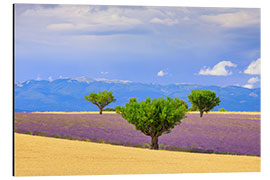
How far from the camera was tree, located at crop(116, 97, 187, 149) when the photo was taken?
10.7 m

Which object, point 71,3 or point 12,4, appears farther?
point 71,3

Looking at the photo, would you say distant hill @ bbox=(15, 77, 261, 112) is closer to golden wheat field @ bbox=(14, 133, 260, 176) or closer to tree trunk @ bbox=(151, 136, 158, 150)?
tree trunk @ bbox=(151, 136, 158, 150)

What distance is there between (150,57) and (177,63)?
36.1 inches

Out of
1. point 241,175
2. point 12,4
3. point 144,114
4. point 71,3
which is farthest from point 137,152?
point 12,4

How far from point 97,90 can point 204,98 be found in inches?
274

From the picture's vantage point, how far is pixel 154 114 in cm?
1084

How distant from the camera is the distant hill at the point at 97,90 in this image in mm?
13414

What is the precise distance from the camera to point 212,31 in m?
11.2

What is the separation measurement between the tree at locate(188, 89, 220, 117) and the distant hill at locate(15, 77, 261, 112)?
517mm

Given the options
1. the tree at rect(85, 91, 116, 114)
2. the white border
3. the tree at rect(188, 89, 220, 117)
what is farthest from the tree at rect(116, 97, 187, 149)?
the tree at rect(188, 89, 220, 117)

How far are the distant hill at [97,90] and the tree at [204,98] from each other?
52 cm

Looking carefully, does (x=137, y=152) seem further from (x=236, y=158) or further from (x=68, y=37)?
(x=68, y=37)

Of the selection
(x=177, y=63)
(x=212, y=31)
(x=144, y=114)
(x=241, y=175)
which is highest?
(x=212, y=31)
